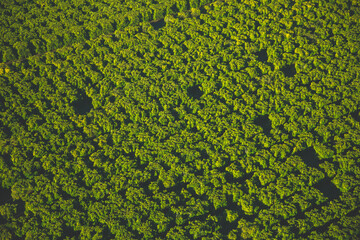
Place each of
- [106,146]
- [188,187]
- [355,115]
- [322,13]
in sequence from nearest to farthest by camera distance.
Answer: [188,187], [106,146], [355,115], [322,13]

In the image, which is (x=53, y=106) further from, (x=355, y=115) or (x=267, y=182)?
(x=355, y=115)

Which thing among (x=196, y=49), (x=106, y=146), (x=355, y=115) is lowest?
(x=106, y=146)

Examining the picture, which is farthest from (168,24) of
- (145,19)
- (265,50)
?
(265,50)

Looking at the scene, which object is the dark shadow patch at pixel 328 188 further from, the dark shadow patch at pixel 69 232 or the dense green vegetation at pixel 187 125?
the dark shadow patch at pixel 69 232

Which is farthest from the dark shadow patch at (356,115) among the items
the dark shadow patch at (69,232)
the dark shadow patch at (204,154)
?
the dark shadow patch at (69,232)

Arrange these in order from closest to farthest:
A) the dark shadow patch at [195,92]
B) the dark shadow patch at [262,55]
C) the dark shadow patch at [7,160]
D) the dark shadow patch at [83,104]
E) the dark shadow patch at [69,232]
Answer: the dark shadow patch at [69,232], the dark shadow patch at [7,160], the dark shadow patch at [83,104], the dark shadow patch at [195,92], the dark shadow patch at [262,55]

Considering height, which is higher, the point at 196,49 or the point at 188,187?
the point at 196,49

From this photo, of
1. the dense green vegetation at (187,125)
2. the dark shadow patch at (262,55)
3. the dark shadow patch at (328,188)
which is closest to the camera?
the dense green vegetation at (187,125)

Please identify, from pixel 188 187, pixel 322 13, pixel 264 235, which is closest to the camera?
pixel 264 235
